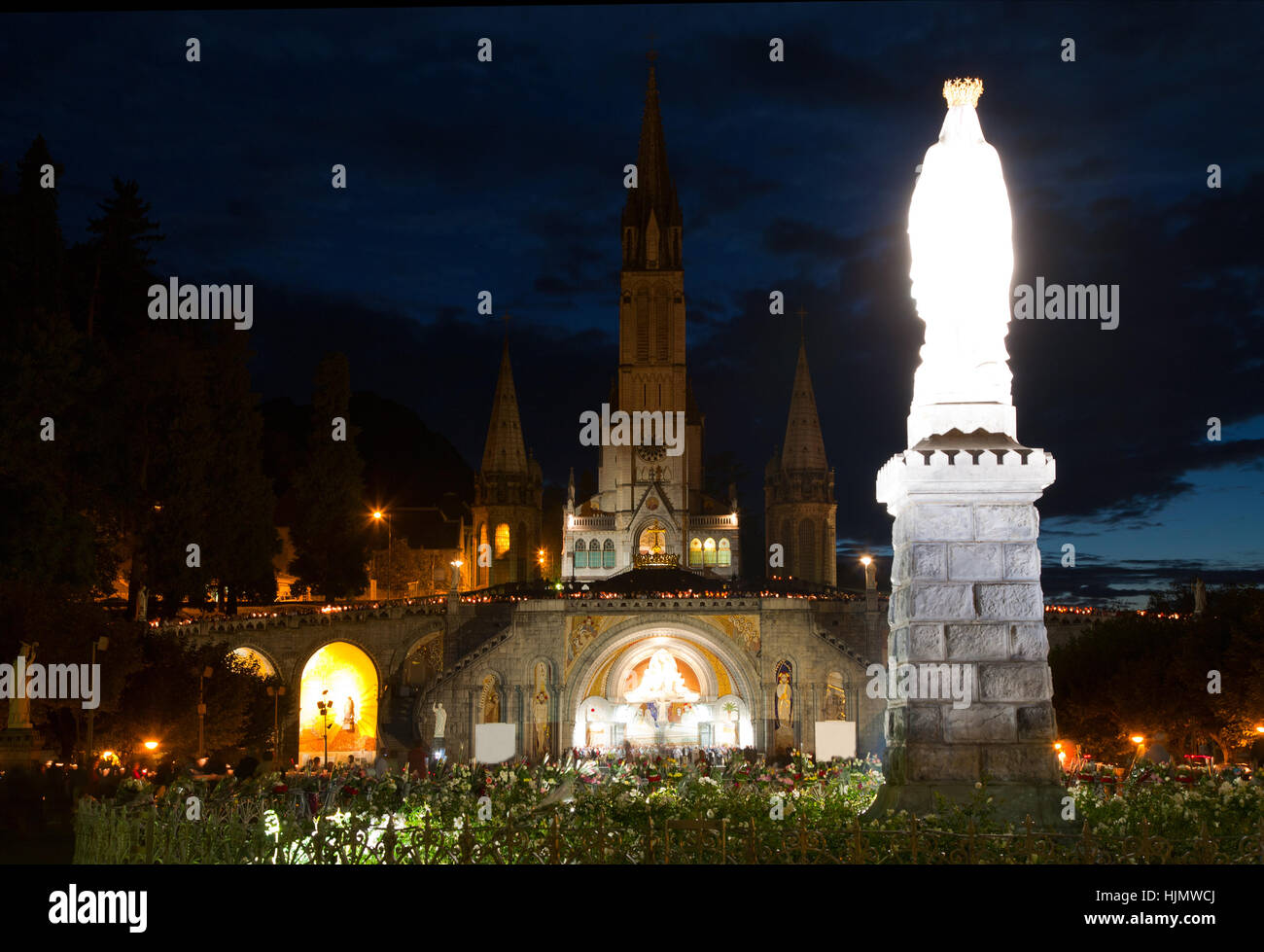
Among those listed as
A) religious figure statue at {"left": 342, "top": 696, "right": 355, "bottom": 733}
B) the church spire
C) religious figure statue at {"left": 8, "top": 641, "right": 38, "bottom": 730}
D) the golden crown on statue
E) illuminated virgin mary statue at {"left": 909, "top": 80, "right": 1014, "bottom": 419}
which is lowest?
religious figure statue at {"left": 342, "top": 696, "right": 355, "bottom": 733}

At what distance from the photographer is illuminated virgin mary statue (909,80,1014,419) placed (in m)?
11.6

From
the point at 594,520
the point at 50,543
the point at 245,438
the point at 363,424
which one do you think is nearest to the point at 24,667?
the point at 50,543

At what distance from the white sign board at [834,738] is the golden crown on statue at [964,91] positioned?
111ft

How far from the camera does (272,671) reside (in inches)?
1946

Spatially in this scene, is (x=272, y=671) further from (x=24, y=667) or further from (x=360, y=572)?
(x=24, y=667)

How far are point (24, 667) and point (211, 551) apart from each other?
17567 mm

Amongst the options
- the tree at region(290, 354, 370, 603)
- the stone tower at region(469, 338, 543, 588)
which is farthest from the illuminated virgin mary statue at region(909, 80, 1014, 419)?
the stone tower at region(469, 338, 543, 588)

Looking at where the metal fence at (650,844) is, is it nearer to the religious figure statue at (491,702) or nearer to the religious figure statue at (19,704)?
the religious figure statue at (19,704)

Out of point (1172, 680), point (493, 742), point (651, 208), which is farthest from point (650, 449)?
point (1172, 680)

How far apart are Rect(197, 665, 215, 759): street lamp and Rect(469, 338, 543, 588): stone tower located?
34772 millimetres

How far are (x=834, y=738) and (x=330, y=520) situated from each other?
922 inches

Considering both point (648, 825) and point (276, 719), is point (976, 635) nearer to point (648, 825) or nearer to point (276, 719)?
point (648, 825)

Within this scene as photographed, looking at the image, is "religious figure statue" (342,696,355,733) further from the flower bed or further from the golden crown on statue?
the golden crown on statue

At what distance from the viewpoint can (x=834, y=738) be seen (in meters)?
44.5
